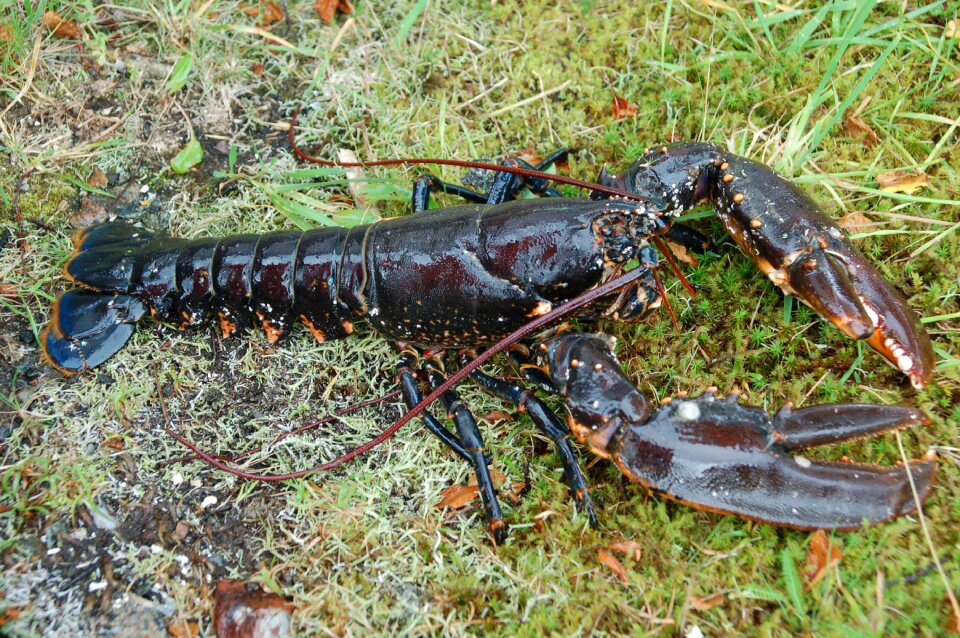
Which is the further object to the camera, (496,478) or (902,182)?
(902,182)

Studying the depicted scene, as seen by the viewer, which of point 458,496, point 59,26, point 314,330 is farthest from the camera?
point 59,26

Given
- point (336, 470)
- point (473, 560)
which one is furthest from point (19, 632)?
point (473, 560)

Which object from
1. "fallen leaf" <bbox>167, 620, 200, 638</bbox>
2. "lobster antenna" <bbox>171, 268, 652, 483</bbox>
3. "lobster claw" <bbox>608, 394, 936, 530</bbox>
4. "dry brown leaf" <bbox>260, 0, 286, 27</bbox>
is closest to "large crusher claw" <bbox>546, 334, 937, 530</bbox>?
"lobster claw" <bbox>608, 394, 936, 530</bbox>

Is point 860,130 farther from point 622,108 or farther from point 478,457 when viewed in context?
point 478,457

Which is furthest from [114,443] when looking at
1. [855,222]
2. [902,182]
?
[902,182]

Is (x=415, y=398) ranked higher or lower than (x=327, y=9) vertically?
lower

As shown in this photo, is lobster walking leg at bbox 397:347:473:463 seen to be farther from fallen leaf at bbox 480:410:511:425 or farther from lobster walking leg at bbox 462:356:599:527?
lobster walking leg at bbox 462:356:599:527
